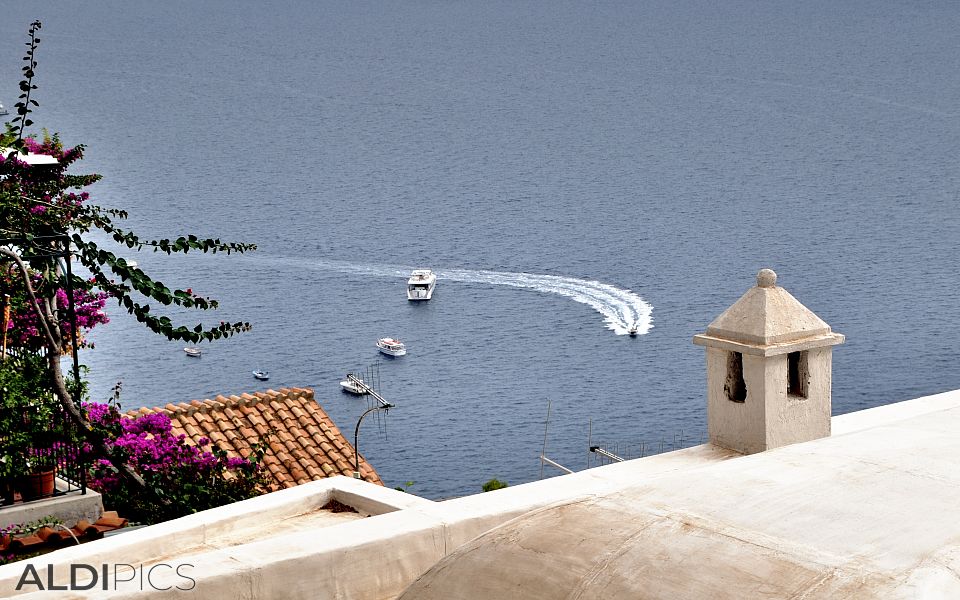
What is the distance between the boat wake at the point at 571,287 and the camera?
5838cm

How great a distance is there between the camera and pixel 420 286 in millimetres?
61844

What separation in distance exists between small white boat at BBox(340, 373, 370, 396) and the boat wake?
13309 mm

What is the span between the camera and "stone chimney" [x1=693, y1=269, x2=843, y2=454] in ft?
22.2

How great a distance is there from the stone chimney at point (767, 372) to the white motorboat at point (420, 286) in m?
54.7

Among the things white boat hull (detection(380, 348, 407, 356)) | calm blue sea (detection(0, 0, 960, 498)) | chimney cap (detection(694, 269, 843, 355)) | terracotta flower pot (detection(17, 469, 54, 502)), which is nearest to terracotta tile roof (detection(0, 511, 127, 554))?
terracotta flower pot (detection(17, 469, 54, 502))

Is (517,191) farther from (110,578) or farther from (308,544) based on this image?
(110,578)

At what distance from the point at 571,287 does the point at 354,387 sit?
1548 cm

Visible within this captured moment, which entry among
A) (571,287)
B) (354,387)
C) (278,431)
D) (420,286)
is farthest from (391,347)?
(278,431)

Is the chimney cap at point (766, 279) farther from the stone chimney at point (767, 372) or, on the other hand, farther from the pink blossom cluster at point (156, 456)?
the pink blossom cluster at point (156, 456)

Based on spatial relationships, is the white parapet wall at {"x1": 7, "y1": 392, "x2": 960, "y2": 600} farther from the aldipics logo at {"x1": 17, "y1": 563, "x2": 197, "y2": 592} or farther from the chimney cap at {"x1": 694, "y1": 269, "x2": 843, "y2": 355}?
the chimney cap at {"x1": 694, "y1": 269, "x2": 843, "y2": 355}

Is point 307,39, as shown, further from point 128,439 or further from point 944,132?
point 128,439

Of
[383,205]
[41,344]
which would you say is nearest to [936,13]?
[383,205]

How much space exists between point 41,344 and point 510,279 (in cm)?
5340

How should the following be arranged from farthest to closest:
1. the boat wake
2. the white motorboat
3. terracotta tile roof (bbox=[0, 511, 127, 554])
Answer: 1. the white motorboat
2. the boat wake
3. terracotta tile roof (bbox=[0, 511, 127, 554])
